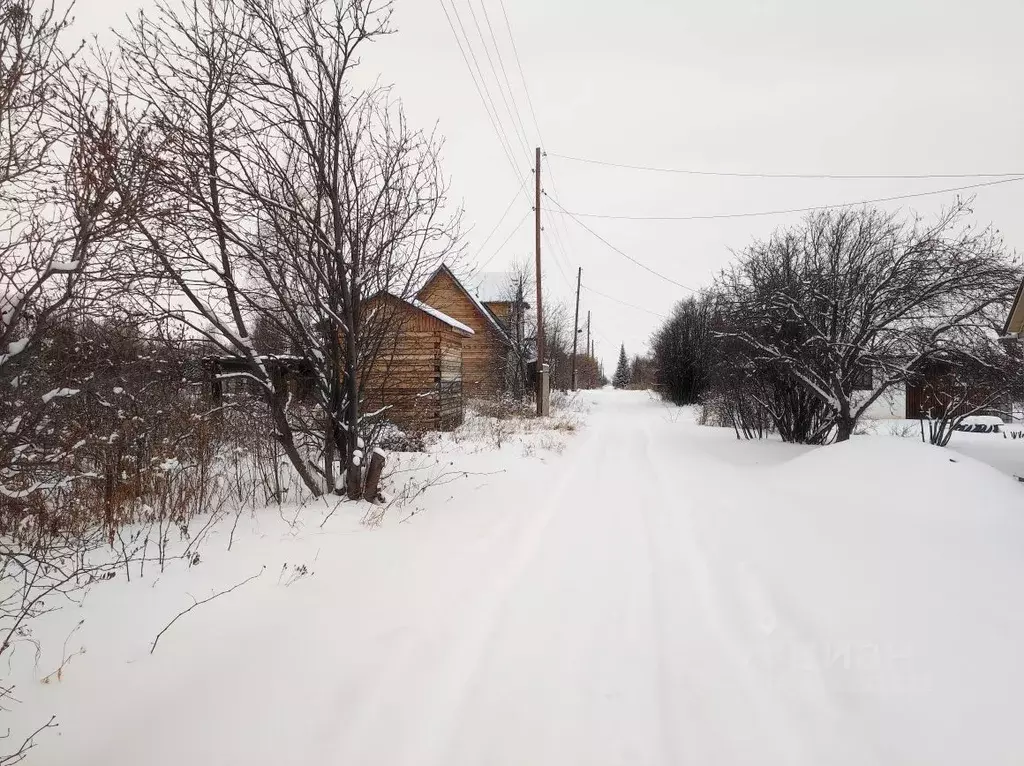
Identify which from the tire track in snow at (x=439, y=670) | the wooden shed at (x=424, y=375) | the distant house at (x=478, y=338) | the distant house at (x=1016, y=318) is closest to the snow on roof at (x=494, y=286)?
the distant house at (x=478, y=338)

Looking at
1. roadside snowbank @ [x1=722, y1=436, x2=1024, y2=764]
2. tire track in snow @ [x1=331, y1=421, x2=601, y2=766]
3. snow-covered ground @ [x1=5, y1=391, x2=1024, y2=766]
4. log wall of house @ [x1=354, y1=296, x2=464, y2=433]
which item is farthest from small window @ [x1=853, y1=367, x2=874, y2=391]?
tire track in snow @ [x1=331, y1=421, x2=601, y2=766]

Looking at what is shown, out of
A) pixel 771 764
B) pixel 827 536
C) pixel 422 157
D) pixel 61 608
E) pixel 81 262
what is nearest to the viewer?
pixel 771 764

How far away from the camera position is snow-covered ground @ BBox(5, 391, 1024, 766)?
250 cm

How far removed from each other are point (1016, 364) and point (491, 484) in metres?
11.9

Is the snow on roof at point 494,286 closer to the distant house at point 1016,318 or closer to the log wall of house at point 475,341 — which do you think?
the log wall of house at point 475,341

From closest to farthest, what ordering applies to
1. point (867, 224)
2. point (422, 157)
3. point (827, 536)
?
point (827, 536) < point (422, 157) < point (867, 224)

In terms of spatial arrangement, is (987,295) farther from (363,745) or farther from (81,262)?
(81,262)

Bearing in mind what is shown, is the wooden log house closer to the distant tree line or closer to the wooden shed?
the wooden shed

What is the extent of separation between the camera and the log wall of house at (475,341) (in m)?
27.1

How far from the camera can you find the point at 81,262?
2834mm

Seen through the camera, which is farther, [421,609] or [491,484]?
[491,484]

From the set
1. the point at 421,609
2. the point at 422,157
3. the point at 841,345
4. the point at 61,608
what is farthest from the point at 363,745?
the point at 841,345

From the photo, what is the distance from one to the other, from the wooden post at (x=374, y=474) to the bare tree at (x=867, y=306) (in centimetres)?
947

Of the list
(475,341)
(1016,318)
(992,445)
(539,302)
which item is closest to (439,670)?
(1016,318)
